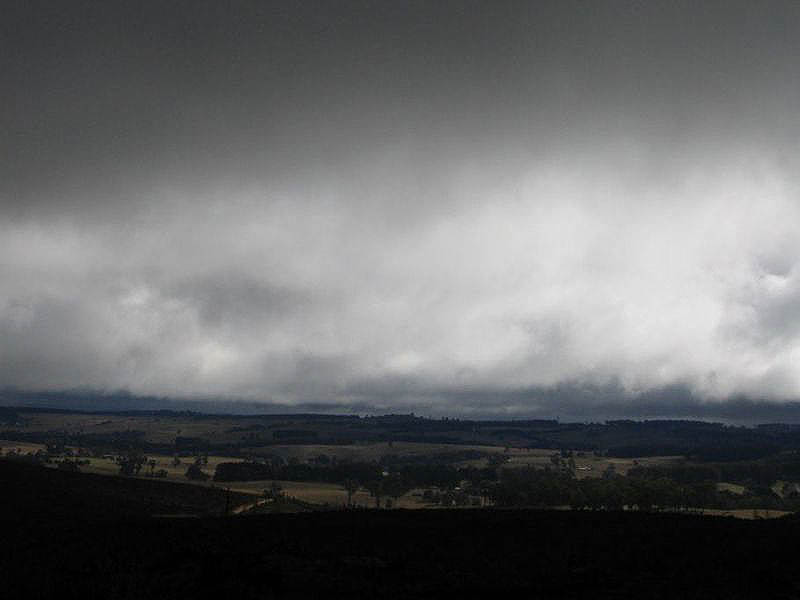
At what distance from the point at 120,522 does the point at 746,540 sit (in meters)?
128

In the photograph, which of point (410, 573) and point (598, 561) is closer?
point (410, 573)

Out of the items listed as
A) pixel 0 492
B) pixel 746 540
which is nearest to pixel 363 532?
pixel 746 540

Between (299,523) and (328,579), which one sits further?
(299,523)

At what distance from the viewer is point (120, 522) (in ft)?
460

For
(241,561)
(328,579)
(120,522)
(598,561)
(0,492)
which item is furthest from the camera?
(0,492)

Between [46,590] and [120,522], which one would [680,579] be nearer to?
[46,590]

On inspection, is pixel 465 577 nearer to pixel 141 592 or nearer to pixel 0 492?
pixel 141 592

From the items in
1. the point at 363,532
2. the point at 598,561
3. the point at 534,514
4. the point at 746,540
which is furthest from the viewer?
the point at 534,514

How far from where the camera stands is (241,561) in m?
95.2

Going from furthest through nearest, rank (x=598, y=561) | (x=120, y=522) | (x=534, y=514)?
(x=534, y=514)
(x=120, y=522)
(x=598, y=561)

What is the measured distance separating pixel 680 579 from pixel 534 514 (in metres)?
72.9

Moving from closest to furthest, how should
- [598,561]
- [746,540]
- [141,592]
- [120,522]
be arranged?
[141,592] → [598,561] → [746,540] → [120,522]

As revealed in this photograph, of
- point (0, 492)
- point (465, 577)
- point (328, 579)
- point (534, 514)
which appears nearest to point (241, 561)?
point (328, 579)

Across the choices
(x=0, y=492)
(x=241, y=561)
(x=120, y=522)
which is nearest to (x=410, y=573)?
(x=241, y=561)
